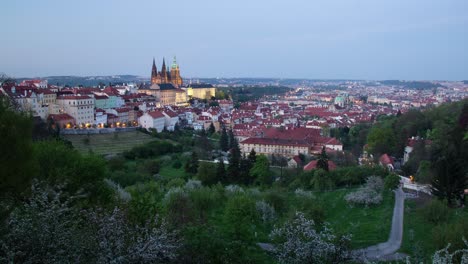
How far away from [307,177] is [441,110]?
24.2 m

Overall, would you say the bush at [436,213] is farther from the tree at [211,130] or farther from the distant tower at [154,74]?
the distant tower at [154,74]

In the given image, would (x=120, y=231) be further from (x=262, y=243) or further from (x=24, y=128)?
(x=262, y=243)

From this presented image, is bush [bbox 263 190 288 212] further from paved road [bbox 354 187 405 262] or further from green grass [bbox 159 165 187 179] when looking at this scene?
green grass [bbox 159 165 187 179]

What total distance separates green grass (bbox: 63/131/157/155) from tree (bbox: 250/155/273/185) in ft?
55.0

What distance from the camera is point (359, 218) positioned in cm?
1880

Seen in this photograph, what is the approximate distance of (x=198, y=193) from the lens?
60.8 feet

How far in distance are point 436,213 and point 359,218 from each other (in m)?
3.52

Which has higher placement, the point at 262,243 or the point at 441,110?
the point at 441,110

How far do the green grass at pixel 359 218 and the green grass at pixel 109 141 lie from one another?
2389cm

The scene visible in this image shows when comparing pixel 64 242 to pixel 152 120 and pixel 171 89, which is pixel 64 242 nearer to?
pixel 152 120

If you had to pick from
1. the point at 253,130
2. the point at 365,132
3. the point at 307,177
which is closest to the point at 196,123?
the point at 253,130

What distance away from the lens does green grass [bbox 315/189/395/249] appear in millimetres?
15009

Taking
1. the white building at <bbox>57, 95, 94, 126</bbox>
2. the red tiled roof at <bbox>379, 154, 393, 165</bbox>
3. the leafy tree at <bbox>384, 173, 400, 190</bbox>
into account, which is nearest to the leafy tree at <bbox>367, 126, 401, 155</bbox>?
the red tiled roof at <bbox>379, 154, 393, 165</bbox>

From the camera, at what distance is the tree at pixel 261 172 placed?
27.7 m
